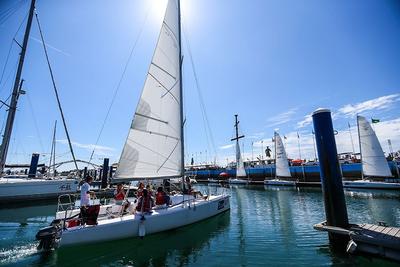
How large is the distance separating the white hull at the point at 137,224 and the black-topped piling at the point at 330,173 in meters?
6.69

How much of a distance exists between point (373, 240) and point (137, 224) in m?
8.75

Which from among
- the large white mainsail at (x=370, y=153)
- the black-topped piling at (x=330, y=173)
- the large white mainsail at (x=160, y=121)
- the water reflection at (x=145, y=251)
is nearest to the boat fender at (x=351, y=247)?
the black-topped piling at (x=330, y=173)

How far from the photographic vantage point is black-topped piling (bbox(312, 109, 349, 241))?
8.53 metres

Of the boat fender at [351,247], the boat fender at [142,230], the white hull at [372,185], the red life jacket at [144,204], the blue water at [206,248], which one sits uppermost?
the red life jacket at [144,204]

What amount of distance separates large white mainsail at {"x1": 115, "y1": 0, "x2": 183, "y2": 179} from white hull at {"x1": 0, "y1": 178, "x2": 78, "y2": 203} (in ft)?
56.0

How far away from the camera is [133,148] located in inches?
469

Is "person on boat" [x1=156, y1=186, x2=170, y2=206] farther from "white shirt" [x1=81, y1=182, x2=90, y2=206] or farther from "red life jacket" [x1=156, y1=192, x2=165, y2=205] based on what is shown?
"white shirt" [x1=81, y1=182, x2=90, y2=206]

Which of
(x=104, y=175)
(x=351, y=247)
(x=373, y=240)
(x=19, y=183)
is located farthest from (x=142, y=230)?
(x=104, y=175)

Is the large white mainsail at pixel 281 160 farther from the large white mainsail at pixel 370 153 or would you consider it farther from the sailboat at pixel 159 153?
the sailboat at pixel 159 153

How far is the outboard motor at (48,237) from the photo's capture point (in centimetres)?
856

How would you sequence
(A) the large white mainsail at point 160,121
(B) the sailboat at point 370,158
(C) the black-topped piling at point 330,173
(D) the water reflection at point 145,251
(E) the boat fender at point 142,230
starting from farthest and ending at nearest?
1. (B) the sailboat at point 370,158
2. (A) the large white mainsail at point 160,121
3. (E) the boat fender at point 142,230
4. (C) the black-topped piling at point 330,173
5. (D) the water reflection at point 145,251

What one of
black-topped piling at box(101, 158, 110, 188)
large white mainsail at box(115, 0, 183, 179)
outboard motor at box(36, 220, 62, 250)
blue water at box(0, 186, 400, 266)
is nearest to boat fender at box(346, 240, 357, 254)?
blue water at box(0, 186, 400, 266)

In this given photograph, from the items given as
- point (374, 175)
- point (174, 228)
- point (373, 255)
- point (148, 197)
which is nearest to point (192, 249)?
point (174, 228)

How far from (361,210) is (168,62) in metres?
18.6
